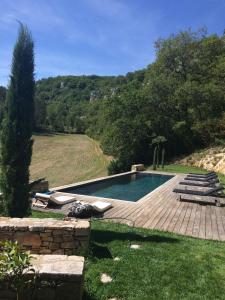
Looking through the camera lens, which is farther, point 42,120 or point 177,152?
point 42,120

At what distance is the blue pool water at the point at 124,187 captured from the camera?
14.2 meters

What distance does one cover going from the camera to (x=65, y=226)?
5.32 meters

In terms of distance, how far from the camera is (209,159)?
981 inches

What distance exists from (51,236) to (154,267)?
1.79 metres

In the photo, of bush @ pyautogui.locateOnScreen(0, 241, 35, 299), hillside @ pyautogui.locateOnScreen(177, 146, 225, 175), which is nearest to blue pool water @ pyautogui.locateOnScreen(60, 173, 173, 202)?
hillside @ pyautogui.locateOnScreen(177, 146, 225, 175)

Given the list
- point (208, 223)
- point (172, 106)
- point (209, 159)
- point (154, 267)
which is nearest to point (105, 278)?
point (154, 267)

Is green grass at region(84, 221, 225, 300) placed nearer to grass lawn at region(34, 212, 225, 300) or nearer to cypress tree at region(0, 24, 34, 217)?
grass lawn at region(34, 212, 225, 300)

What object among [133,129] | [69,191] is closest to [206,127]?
[133,129]

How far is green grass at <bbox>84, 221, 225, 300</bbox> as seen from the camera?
170 inches

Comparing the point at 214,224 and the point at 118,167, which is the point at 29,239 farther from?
the point at 118,167

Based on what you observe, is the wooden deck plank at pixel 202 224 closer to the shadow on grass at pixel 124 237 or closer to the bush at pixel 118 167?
the shadow on grass at pixel 124 237

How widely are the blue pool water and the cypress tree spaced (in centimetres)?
558

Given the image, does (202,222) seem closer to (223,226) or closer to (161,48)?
(223,226)

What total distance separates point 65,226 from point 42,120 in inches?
2976
